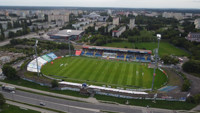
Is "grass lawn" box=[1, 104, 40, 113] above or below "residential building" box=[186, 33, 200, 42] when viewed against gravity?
below

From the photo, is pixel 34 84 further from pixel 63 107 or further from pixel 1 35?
pixel 1 35

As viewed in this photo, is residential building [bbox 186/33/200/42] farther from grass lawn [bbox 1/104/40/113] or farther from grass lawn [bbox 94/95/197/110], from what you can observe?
grass lawn [bbox 1/104/40/113]

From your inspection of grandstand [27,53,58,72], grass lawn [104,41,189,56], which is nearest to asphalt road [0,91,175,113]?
grandstand [27,53,58,72]

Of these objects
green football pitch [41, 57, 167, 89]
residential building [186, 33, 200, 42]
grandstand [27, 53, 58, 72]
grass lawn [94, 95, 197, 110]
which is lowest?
grass lawn [94, 95, 197, 110]

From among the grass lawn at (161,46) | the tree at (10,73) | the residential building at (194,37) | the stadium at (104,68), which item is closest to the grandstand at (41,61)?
the stadium at (104,68)

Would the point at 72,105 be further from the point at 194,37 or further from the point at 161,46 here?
the point at 194,37

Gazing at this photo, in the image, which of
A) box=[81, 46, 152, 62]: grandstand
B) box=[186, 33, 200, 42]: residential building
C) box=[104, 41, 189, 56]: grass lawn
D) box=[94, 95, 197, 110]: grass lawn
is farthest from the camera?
box=[186, 33, 200, 42]: residential building
